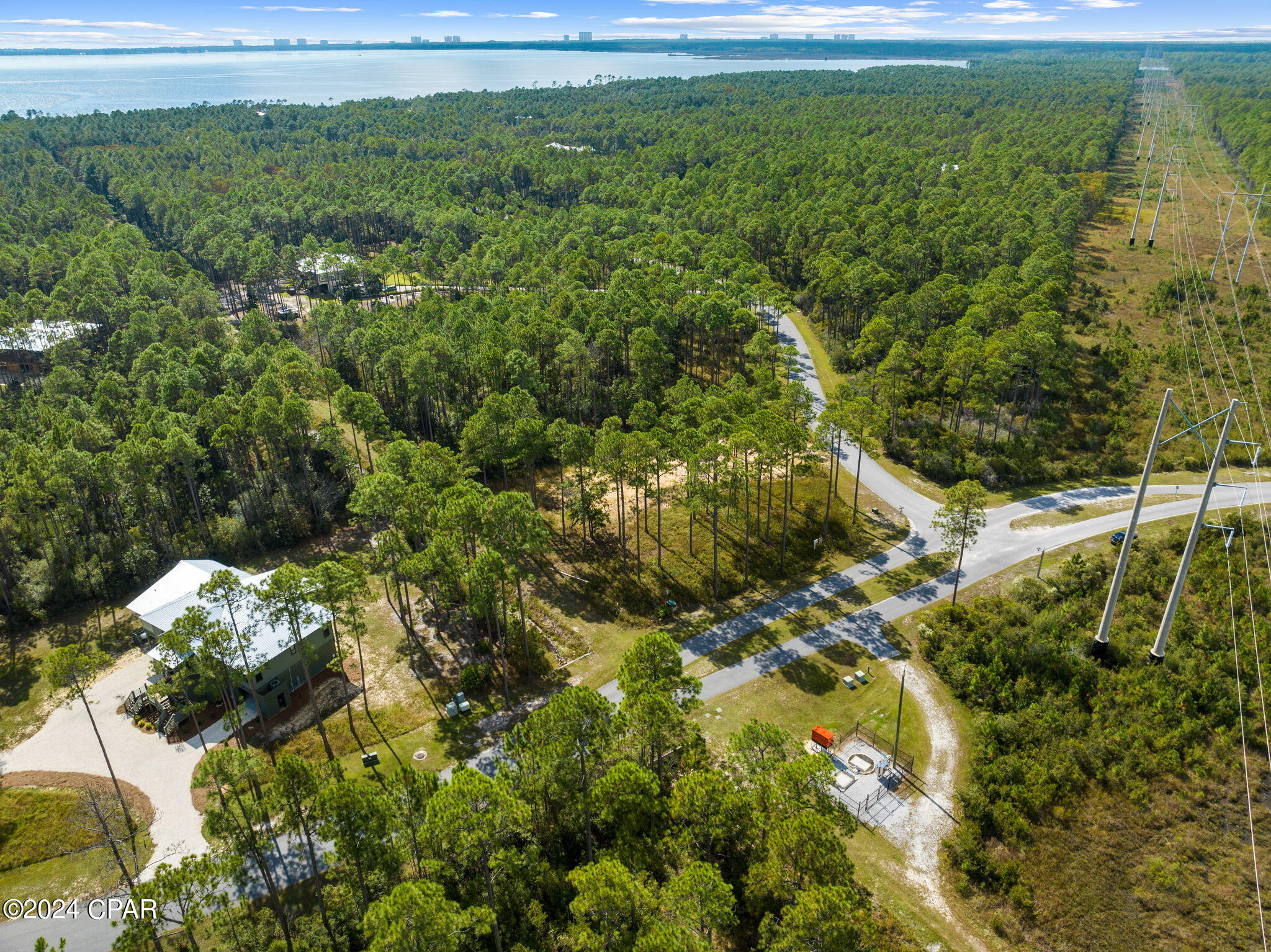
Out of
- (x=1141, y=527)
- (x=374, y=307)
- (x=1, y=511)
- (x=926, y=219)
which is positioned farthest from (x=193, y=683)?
(x=926, y=219)

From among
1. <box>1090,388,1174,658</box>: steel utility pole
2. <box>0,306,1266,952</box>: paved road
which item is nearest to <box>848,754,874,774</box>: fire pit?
<box>0,306,1266,952</box>: paved road

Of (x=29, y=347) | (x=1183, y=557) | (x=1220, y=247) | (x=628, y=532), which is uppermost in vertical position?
(x=1220, y=247)

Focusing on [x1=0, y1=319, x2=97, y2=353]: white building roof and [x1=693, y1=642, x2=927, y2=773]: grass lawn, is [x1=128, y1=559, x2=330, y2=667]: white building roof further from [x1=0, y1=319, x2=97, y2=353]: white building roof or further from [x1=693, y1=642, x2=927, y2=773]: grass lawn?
[x1=0, y1=319, x2=97, y2=353]: white building roof

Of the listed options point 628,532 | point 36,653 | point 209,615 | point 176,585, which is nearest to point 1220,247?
point 628,532

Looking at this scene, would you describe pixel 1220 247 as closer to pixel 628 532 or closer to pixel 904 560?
pixel 904 560

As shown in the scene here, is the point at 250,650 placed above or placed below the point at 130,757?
above

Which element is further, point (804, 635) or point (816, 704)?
point (804, 635)

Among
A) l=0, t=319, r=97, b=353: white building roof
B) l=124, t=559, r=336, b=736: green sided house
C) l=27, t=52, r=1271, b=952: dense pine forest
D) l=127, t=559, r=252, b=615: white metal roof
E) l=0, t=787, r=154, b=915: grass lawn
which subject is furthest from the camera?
l=0, t=319, r=97, b=353: white building roof
